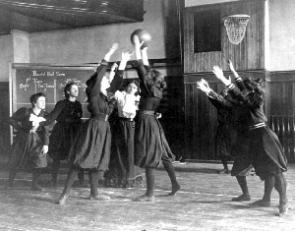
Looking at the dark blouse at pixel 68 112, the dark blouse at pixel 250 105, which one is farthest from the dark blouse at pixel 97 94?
the dark blouse at pixel 250 105

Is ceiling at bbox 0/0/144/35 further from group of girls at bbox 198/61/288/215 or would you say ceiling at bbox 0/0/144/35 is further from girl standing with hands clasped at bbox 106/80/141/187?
group of girls at bbox 198/61/288/215

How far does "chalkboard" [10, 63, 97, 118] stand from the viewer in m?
8.69

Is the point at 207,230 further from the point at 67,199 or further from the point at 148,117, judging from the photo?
the point at 67,199

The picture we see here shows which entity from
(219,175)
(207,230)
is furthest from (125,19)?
(207,230)

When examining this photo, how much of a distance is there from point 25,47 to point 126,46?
118 inches

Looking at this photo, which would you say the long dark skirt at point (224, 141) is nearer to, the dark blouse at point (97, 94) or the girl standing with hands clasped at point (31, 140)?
the dark blouse at point (97, 94)

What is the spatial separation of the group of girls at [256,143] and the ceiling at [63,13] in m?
4.50

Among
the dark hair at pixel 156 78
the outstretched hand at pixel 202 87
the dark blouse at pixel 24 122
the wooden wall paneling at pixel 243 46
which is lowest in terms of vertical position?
the dark blouse at pixel 24 122

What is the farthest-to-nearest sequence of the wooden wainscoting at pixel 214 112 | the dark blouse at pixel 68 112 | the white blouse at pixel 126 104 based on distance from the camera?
the wooden wainscoting at pixel 214 112 → the dark blouse at pixel 68 112 → the white blouse at pixel 126 104

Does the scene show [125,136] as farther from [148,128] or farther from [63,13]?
[63,13]

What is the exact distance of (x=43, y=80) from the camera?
8930 millimetres

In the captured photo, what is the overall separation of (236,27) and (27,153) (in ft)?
16.1

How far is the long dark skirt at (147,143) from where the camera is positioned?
481 centimetres

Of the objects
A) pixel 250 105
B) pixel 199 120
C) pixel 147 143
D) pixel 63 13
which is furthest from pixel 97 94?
pixel 199 120
